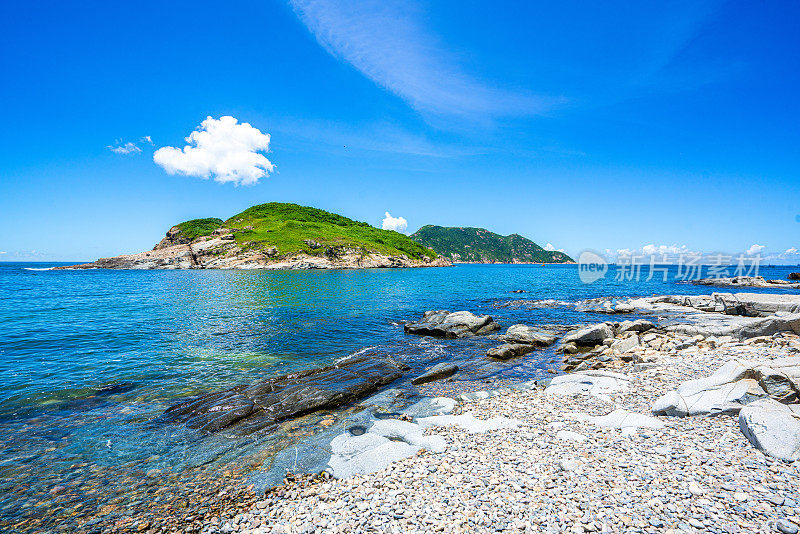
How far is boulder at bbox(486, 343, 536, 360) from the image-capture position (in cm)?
2258

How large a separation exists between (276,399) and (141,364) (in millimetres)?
11539

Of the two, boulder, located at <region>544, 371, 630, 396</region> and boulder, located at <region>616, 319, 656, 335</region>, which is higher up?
boulder, located at <region>544, 371, 630, 396</region>

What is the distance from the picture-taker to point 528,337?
26562 millimetres

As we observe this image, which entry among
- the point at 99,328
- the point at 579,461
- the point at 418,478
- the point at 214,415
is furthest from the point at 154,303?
the point at 579,461

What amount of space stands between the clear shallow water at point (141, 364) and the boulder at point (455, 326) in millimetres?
1686

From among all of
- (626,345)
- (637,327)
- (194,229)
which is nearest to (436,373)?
(626,345)

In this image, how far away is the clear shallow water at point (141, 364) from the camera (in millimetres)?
10398

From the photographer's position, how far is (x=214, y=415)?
13.8 m

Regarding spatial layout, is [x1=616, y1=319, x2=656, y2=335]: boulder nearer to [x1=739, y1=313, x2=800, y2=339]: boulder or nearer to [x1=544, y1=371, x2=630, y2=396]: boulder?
[x1=739, y1=313, x2=800, y2=339]: boulder

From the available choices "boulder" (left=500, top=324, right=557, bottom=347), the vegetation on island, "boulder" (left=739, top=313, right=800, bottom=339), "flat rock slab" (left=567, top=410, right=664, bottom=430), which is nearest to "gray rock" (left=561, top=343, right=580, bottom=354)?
"boulder" (left=500, top=324, right=557, bottom=347)

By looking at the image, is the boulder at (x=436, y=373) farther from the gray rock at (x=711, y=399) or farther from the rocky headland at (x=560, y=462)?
the gray rock at (x=711, y=399)

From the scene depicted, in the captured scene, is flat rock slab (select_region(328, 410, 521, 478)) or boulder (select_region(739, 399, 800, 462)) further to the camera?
flat rock slab (select_region(328, 410, 521, 478))

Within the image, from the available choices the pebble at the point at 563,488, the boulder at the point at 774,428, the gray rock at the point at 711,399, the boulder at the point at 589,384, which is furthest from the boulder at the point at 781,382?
the boulder at the point at 589,384

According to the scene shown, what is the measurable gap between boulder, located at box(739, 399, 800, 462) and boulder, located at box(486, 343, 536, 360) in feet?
43.4
